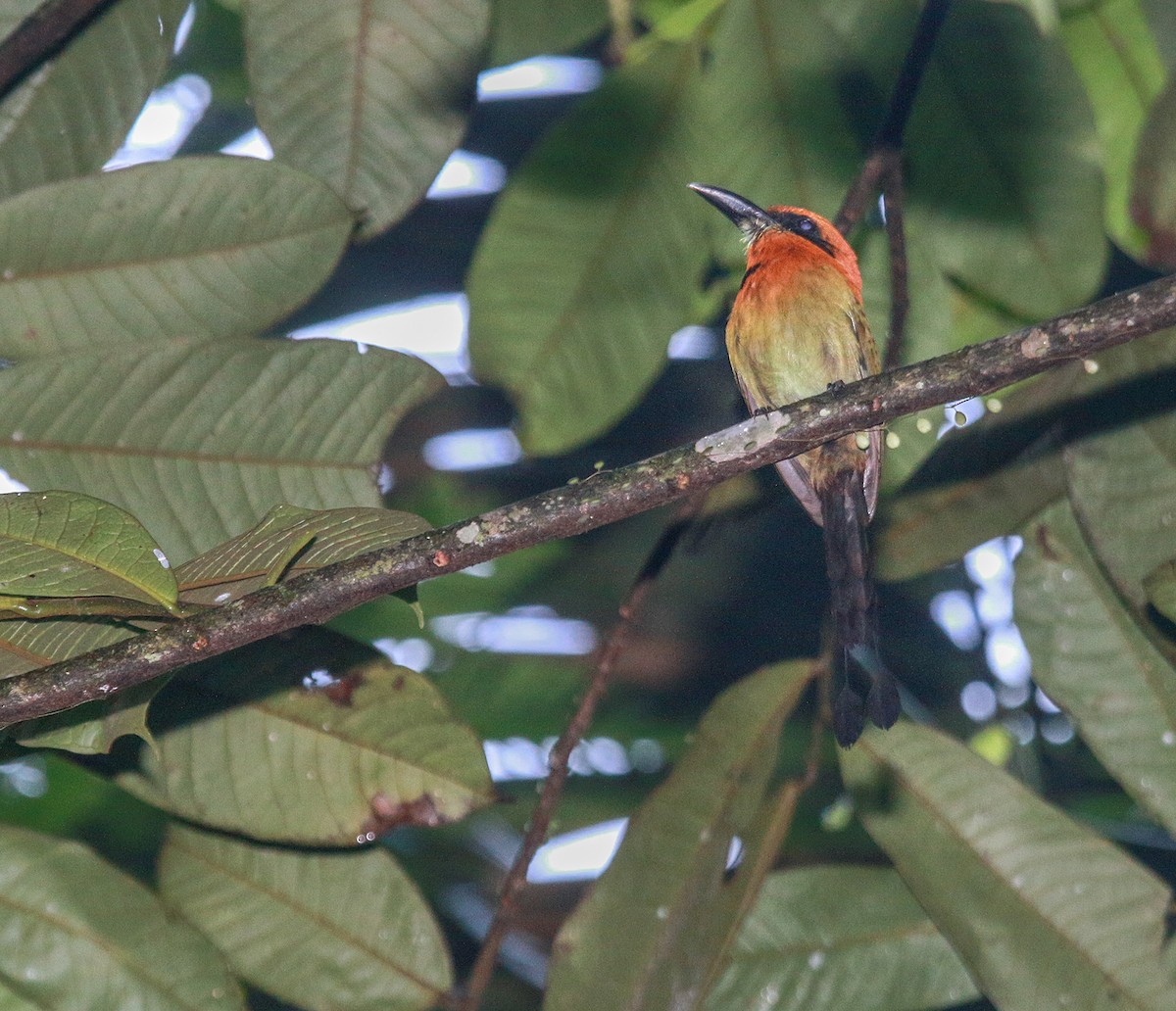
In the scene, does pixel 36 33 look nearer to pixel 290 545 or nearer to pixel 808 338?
pixel 290 545

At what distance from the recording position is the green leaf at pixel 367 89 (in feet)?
6.13

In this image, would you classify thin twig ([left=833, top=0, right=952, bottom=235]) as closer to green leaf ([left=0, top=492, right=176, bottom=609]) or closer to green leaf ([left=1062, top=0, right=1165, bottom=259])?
green leaf ([left=1062, top=0, right=1165, bottom=259])

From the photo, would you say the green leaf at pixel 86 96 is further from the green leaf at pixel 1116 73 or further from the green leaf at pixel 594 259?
the green leaf at pixel 1116 73

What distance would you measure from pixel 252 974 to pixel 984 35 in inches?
78.1

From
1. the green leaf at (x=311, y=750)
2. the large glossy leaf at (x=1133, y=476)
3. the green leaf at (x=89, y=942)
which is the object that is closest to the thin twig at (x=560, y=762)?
the green leaf at (x=311, y=750)

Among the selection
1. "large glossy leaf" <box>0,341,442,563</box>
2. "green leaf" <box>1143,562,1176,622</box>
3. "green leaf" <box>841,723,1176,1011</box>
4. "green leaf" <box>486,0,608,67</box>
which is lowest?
"green leaf" <box>841,723,1176,1011</box>

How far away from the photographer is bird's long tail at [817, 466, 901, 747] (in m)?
1.66

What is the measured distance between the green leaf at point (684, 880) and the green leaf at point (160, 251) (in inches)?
37.0

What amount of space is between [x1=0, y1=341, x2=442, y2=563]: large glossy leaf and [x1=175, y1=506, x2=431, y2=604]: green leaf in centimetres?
35

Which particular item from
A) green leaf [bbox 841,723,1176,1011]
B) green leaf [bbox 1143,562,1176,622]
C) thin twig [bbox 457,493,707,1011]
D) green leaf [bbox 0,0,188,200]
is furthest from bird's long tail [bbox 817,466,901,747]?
green leaf [bbox 0,0,188,200]

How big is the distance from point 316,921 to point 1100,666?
1.23 metres

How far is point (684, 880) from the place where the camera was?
1759mm

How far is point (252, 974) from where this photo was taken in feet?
5.81

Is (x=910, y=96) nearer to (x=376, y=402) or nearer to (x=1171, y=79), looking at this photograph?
(x=1171, y=79)
